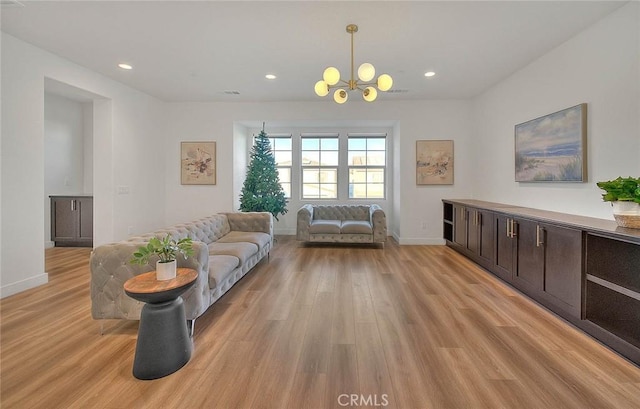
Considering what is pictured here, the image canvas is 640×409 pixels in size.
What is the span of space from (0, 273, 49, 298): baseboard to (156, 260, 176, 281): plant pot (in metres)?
2.71

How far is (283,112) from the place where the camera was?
626 cm

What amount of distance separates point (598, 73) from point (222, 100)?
6.06 m

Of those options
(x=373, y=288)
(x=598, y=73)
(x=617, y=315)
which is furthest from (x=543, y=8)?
(x=373, y=288)

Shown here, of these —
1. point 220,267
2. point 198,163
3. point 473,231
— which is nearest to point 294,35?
point 220,267

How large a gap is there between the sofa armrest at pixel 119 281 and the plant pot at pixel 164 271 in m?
0.30

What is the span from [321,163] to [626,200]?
5724mm

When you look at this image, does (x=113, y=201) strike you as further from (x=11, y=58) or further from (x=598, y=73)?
(x=598, y=73)

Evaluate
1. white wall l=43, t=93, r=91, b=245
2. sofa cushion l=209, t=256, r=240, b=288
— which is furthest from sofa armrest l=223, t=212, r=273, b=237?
white wall l=43, t=93, r=91, b=245

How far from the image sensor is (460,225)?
5.11m

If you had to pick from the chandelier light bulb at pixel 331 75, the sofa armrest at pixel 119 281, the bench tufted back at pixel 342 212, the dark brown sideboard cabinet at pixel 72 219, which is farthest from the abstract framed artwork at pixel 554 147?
the dark brown sideboard cabinet at pixel 72 219

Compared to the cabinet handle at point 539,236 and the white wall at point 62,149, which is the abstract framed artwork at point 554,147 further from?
the white wall at point 62,149

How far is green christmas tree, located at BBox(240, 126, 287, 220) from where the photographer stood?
6.23 m

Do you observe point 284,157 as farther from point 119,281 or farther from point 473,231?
point 119,281

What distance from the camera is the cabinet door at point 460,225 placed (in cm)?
493
